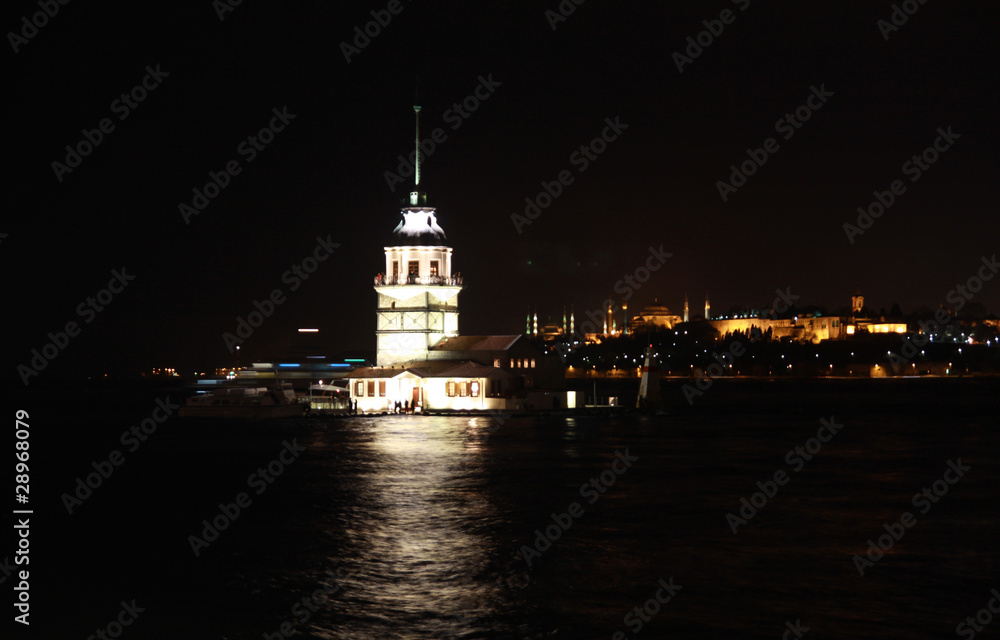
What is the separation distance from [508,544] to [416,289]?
47754 millimetres

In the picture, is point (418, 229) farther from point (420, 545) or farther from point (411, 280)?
point (420, 545)

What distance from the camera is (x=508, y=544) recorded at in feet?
75.7

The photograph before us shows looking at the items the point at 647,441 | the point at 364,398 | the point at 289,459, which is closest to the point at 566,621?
the point at 289,459

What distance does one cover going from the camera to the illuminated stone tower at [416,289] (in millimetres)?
69625

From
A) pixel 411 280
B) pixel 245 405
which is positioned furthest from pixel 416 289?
pixel 245 405

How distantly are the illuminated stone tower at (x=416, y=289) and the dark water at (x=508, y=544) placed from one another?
24401 mm

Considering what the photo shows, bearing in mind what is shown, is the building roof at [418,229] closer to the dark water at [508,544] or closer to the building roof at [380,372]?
the building roof at [380,372]

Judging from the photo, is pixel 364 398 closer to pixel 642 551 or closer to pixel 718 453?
pixel 718 453

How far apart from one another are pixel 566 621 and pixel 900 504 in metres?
15.0

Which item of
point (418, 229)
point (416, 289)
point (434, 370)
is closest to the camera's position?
point (434, 370)

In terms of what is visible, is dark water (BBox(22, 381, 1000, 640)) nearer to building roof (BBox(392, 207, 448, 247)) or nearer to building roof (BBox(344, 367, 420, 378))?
building roof (BBox(344, 367, 420, 378))

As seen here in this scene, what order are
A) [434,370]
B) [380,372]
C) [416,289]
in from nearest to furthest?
[434,370] → [380,372] → [416,289]

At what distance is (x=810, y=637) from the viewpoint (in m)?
15.9

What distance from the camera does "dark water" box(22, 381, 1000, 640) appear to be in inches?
679
